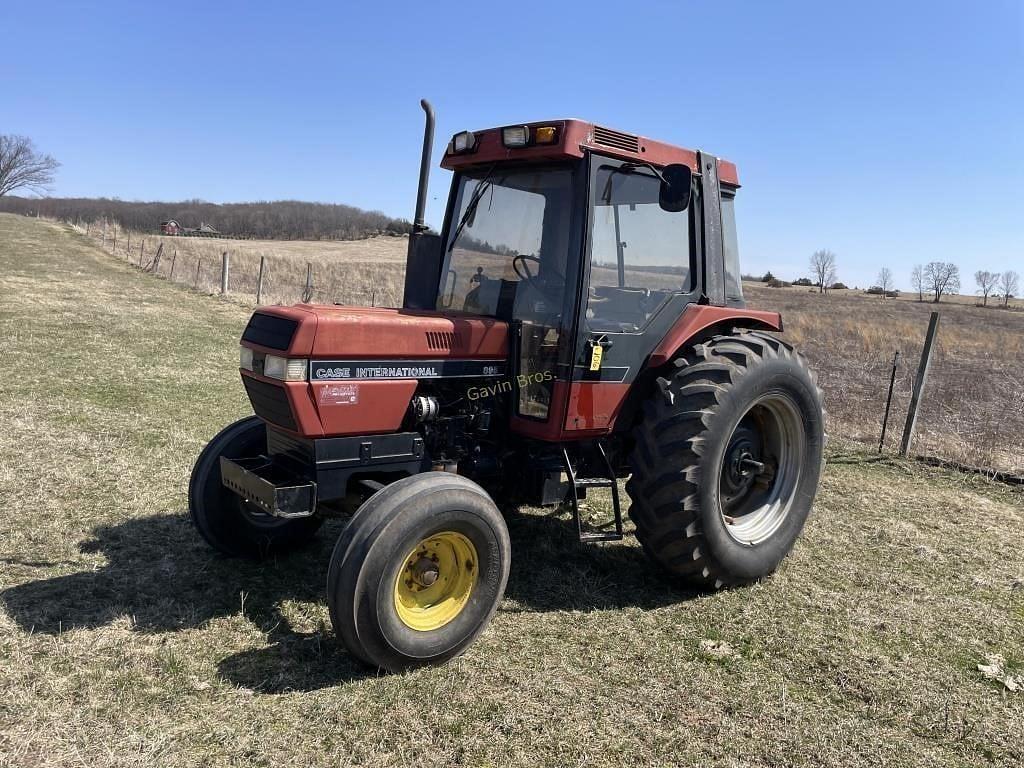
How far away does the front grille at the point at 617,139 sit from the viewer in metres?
3.82

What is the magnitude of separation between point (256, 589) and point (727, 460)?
2.74 m

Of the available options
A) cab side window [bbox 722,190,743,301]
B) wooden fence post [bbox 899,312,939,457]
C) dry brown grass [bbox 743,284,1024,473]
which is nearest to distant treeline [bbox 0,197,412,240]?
dry brown grass [bbox 743,284,1024,473]

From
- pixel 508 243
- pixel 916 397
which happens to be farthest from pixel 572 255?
pixel 916 397

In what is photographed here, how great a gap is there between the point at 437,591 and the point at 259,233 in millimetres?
57132

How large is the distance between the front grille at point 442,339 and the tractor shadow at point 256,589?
4.60 feet

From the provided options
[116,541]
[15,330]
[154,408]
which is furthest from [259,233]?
[116,541]

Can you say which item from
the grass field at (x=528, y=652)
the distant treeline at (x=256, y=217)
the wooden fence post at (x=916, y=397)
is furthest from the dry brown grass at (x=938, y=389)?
the distant treeline at (x=256, y=217)

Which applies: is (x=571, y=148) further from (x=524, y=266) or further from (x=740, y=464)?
(x=740, y=464)

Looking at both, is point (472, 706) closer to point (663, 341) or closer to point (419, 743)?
point (419, 743)

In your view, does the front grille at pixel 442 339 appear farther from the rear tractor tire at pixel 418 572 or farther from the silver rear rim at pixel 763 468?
the silver rear rim at pixel 763 468

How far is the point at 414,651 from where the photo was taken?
3189 mm

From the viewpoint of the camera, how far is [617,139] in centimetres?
390

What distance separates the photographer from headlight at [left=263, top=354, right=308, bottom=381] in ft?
10.9

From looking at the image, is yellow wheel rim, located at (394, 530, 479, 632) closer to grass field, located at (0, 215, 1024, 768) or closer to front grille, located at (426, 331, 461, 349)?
grass field, located at (0, 215, 1024, 768)
